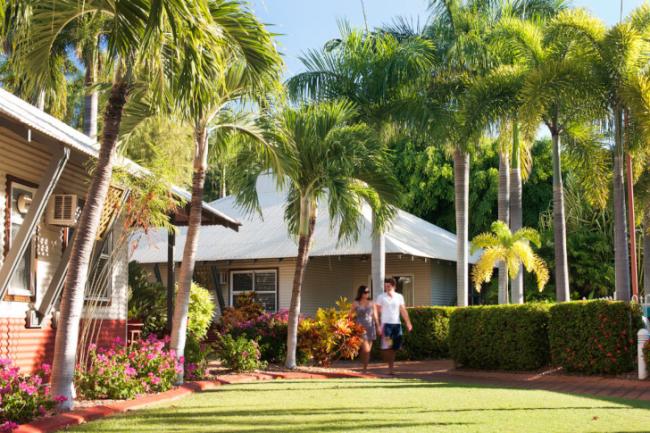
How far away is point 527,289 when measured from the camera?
3219 centimetres

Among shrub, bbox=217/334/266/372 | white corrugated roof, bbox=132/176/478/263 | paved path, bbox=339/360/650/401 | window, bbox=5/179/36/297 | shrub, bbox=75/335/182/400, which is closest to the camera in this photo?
shrub, bbox=75/335/182/400

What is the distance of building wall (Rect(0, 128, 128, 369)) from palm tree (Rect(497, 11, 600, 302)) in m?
9.10

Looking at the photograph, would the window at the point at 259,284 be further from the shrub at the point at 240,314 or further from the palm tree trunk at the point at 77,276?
the palm tree trunk at the point at 77,276

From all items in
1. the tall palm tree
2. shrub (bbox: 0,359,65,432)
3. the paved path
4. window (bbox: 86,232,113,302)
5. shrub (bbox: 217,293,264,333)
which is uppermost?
the tall palm tree

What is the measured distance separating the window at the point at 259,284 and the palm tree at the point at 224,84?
14.9 m

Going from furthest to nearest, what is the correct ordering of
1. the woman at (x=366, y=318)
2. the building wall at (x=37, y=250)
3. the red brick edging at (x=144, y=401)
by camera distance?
the woman at (x=366, y=318) → the building wall at (x=37, y=250) → the red brick edging at (x=144, y=401)

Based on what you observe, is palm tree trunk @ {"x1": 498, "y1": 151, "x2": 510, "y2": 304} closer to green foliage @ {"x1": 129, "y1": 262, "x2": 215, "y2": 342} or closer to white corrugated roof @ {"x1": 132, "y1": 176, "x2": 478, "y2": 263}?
white corrugated roof @ {"x1": 132, "y1": 176, "x2": 478, "y2": 263}

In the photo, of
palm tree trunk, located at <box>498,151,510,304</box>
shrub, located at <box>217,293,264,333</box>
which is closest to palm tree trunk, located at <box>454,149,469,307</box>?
palm tree trunk, located at <box>498,151,510,304</box>

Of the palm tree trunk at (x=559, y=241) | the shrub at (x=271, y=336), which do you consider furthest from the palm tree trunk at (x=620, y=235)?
the shrub at (x=271, y=336)

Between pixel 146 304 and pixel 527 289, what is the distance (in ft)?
59.0

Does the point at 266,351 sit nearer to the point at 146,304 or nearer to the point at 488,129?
the point at 146,304

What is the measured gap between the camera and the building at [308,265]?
2680cm

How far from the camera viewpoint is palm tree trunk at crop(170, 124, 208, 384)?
12.3 m

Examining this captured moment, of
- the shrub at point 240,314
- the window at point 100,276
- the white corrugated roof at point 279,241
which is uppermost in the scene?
the white corrugated roof at point 279,241
